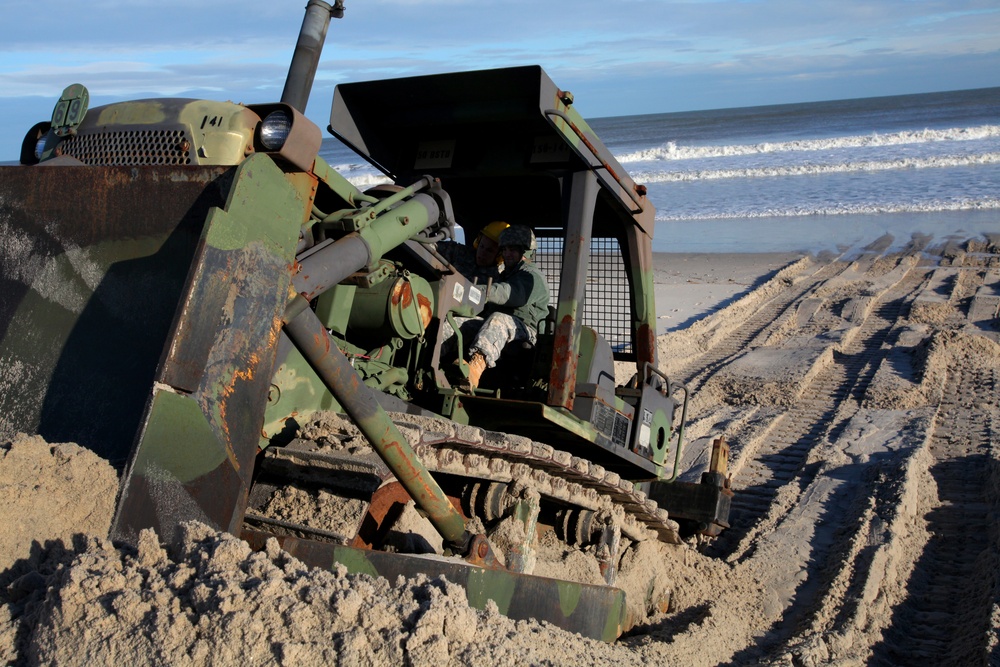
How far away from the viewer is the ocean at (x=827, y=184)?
64.7 ft

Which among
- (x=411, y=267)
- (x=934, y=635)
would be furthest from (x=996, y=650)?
(x=411, y=267)

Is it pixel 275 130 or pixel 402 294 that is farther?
pixel 402 294

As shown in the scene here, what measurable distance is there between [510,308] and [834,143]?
40.3 meters

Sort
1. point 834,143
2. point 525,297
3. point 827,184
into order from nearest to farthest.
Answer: point 525,297, point 827,184, point 834,143

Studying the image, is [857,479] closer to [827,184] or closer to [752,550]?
[752,550]

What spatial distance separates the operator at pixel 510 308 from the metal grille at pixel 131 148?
67.5 inches

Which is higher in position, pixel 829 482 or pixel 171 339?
pixel 829 482

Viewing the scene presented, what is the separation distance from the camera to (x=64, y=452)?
289cm

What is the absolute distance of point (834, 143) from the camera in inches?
1662

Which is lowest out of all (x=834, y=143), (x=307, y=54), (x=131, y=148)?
(x=131, y=148)

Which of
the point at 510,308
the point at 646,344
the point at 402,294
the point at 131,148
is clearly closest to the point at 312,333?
the point at 131,148

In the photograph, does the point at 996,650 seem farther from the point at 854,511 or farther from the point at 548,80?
the point at 548,80

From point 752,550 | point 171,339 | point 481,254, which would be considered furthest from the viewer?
point 752,550

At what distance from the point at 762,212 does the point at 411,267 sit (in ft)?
68.2
